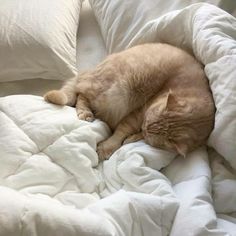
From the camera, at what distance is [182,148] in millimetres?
1234

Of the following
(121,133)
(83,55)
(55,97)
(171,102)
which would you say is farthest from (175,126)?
(83,55)

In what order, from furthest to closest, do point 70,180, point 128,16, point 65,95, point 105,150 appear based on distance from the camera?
point 128,16 < point 65,95 < point 105,150 < point 70,180

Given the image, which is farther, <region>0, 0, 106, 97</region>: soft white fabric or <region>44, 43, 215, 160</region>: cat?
<region>0, 0, 106, 97</region>: soft white fabric

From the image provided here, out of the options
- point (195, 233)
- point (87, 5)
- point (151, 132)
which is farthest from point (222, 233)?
point (87, 5)

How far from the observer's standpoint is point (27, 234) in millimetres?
894

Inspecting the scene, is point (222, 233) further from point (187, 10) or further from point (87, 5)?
point (87, 5)

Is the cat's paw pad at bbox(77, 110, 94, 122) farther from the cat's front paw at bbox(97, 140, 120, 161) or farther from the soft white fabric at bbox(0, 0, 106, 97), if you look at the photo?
the soft white fabric at bbox(0, 0, 106, 97)

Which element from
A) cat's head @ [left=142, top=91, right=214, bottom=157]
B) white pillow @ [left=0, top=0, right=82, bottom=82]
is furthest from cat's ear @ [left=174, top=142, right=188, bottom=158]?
white pillow @ [left=0, top=0, right=82, bottom=82]

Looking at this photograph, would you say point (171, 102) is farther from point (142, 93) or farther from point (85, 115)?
point (85, 115)

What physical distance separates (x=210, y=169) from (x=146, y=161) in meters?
0.19

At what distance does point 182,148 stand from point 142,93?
309mm

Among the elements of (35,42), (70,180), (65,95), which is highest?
(35,42)

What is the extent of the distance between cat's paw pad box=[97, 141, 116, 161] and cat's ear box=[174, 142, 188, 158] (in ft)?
0.68

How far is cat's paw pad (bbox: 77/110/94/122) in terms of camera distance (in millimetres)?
1351
